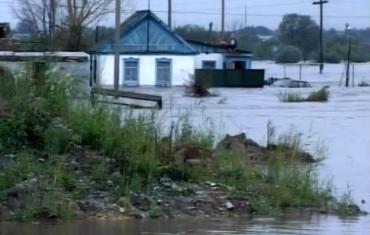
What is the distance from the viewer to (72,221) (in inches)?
434

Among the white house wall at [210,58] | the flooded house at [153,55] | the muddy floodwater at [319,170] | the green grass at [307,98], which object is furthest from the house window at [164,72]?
the muddy floodwater at [319,170]

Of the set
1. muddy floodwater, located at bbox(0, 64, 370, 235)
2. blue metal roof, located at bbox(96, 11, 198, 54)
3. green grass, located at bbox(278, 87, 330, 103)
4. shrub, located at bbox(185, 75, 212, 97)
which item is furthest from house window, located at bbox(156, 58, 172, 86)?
muddy floodwater, located at bbox(0, 64, 370, 235)

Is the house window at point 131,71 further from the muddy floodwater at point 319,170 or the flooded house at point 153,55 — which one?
the muddy floodwater at point 319,170

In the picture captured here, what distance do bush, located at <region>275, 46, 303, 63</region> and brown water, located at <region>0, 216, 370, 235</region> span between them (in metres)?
118

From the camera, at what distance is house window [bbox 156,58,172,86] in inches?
2987

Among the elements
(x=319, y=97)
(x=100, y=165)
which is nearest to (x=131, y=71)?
(x=319, y=97)

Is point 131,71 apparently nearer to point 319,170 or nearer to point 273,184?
point 319,170

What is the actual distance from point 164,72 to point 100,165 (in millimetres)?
63649

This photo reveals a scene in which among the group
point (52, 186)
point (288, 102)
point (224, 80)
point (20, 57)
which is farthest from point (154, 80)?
point (52, 186)

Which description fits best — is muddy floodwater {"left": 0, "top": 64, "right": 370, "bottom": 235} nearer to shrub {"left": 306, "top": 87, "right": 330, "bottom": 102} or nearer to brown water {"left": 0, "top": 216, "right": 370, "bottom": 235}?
brown water {"left": 0, "top": 216, "right": 370, "bottom": 235}

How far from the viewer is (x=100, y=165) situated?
12.8 metres

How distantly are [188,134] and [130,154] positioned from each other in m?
2.63

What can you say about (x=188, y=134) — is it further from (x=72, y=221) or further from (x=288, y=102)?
(x=288, y=102)

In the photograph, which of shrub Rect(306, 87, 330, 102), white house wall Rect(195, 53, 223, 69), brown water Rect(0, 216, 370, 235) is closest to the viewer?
brown water Rect(0, 216, 370, 235)
